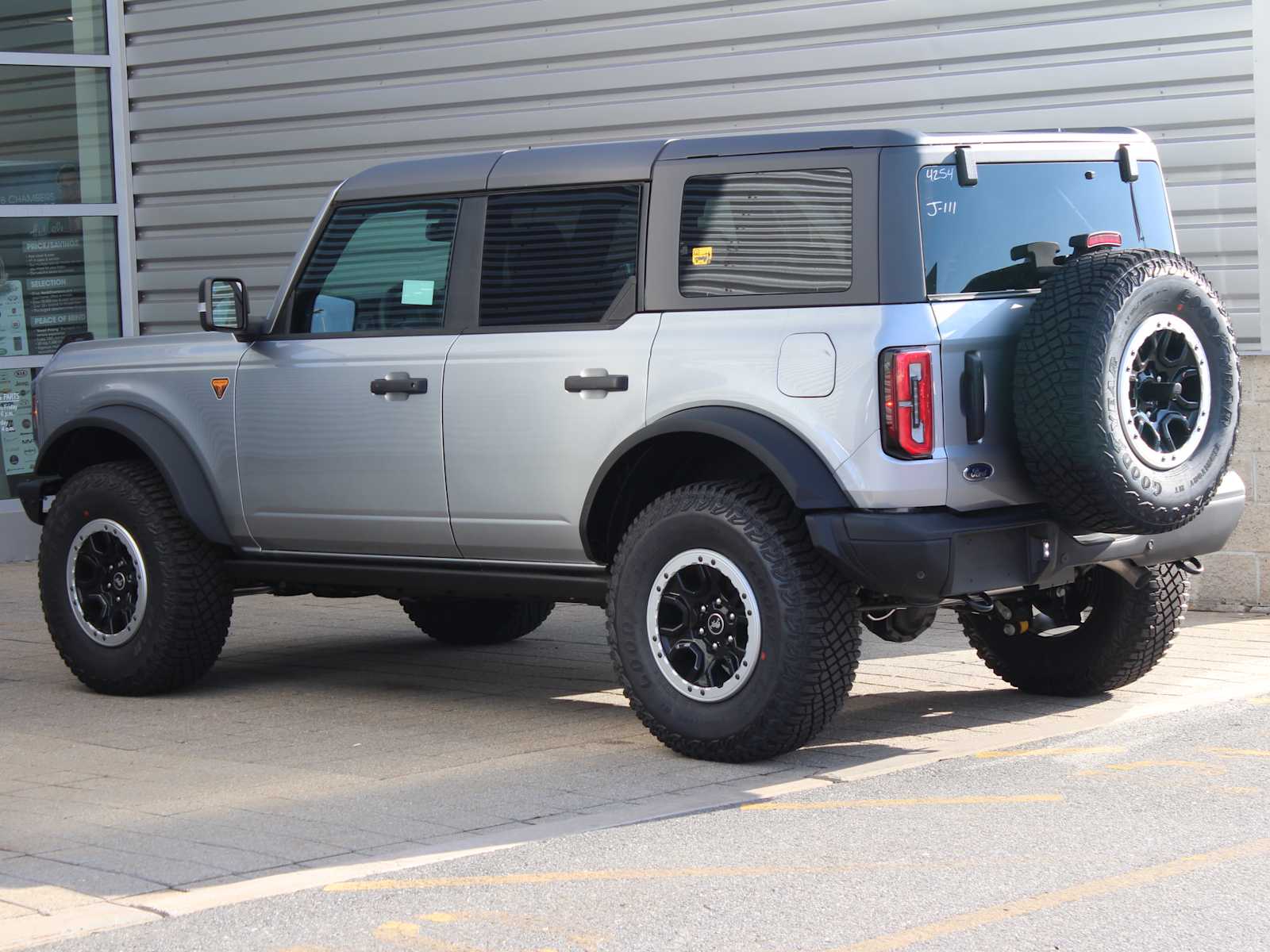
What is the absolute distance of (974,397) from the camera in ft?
19.6

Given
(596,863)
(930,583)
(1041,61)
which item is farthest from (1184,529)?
(1041,61)

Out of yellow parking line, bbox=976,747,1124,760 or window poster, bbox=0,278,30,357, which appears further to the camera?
window poster, bbox=0,278,30,357

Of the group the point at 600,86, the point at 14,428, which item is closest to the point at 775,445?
the point at 600,86

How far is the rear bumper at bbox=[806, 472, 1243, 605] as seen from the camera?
5.93 meters

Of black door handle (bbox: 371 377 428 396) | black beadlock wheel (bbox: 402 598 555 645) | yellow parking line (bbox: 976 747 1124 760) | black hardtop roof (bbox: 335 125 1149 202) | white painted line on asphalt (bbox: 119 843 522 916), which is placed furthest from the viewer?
Answer: black beadlock wheel (bbox: 402 598 555 645)

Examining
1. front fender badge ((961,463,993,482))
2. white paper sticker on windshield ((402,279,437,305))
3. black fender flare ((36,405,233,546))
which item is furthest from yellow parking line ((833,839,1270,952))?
black fender flare ((36,405,233,546))

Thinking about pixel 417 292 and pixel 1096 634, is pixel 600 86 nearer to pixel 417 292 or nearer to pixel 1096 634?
pixel 417 292

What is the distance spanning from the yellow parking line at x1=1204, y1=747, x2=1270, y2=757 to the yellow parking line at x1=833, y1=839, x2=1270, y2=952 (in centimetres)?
116

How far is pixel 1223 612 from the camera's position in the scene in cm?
988

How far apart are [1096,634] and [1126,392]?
5.05 ft

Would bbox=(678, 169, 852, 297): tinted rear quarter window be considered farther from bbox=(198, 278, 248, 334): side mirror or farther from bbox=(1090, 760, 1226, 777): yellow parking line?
bbox=(198, 278, 248, 334): side mirror

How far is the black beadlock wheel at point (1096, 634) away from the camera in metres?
7.15

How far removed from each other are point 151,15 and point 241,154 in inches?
56.1

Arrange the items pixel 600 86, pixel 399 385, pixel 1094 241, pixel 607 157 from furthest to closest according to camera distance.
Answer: pixel 600 86 < pixel 399 385 < pixel 607 157 < pixel 1094 241
